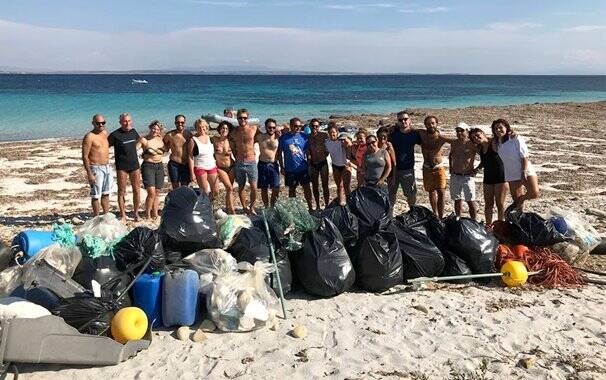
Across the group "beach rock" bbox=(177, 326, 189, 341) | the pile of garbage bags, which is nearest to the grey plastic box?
the pile of garbage bags

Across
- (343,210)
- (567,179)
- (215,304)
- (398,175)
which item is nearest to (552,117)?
(567,179)

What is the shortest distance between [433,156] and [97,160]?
14.1 feet

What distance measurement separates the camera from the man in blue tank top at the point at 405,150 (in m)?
6.95

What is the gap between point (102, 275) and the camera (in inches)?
181

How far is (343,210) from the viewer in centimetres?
555

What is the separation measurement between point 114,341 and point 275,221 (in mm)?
1877

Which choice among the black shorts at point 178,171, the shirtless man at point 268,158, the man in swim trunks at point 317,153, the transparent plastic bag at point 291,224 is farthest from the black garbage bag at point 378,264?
the black shorts at point 178,171

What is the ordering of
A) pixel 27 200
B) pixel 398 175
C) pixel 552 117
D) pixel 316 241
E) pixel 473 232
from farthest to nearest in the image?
pixel 552 117, pixel 27 200, pixel 398 175, pixel 473 232, pixel 316 241

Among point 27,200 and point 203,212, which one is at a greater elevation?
point 203,212

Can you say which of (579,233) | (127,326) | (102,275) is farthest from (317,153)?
(127,326)

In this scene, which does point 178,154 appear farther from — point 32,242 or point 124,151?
point 32,242

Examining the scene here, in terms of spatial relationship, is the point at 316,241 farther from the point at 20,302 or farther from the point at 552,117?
the point at 552,117

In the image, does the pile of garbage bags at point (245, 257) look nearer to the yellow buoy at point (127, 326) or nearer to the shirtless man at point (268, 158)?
the yellow buoy at point (127, 326)

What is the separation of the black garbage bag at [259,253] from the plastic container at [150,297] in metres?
0.86
